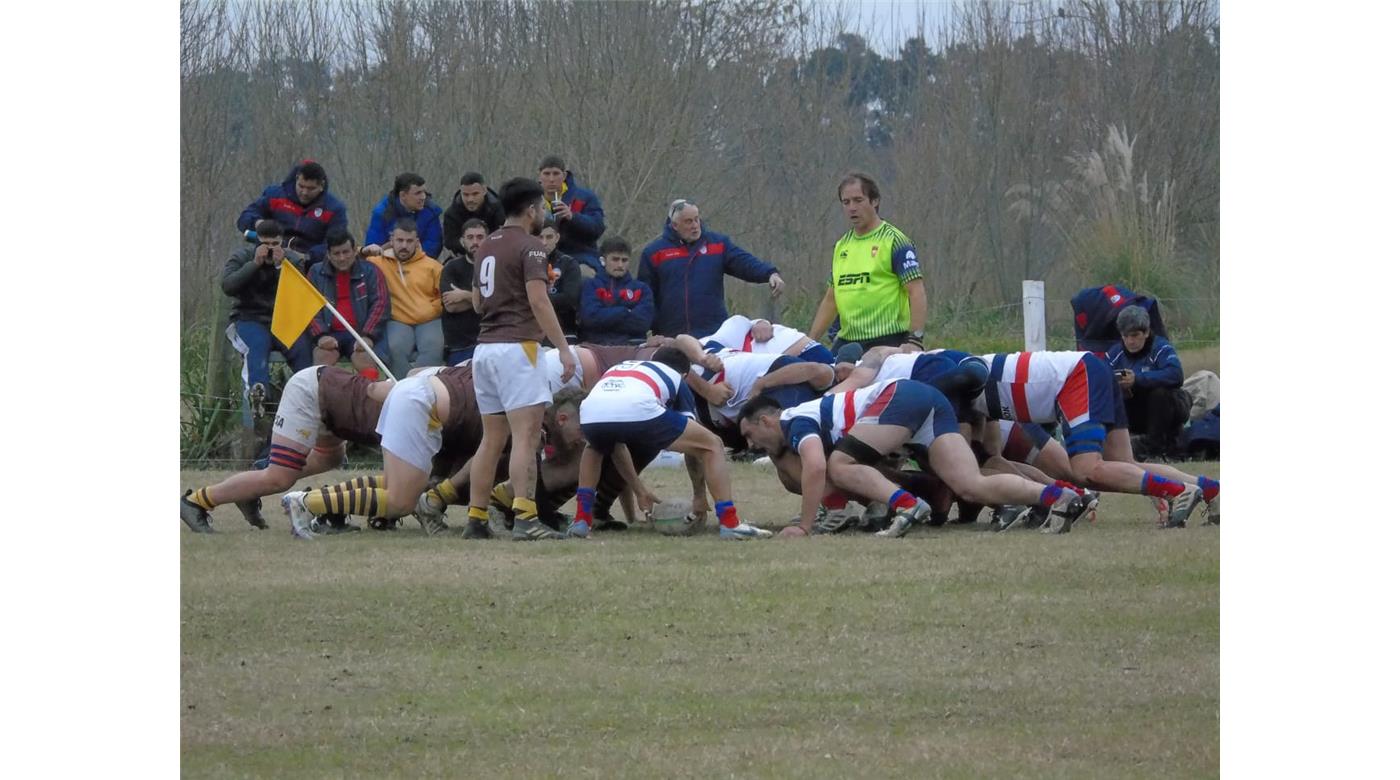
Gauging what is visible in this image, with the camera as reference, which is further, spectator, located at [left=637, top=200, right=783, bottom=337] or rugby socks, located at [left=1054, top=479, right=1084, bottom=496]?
spectator, located at [left=637, top=200, right=783, bottom=337]

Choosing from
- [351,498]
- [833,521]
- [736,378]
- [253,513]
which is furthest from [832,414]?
[253,513]

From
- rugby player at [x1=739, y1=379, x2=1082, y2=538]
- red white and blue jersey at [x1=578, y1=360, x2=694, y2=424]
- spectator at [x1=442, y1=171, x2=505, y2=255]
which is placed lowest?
rugby player at [x1=739, y1=379, x2=1082, y2=538]

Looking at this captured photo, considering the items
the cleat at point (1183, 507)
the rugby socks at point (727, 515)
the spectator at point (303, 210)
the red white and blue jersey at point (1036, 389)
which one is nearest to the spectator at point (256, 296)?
the spectator at point (303, 210)

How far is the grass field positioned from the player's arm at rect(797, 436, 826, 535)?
0.30 metres

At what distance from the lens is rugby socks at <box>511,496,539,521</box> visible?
6.81 meters

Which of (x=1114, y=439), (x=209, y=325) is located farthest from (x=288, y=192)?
(x=1114, y=439)

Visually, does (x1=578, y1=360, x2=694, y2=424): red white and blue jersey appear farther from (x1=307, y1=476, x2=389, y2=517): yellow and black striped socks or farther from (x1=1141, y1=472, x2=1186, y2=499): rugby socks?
(x1=1141, y1=472, x2=1186, y2=499): rugby socks

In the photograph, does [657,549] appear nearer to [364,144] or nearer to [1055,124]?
[364,144]

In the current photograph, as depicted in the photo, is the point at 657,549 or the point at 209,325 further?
the point at 209,325

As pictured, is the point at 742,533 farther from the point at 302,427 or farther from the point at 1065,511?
the point at 302,427

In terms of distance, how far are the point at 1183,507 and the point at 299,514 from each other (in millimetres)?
3304

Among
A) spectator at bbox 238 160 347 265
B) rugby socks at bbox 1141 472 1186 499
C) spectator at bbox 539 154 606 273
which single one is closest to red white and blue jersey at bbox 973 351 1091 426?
rugby socks at bbox 1141 472 1186 499

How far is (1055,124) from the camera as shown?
13609mm

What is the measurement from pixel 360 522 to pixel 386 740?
3822mm
